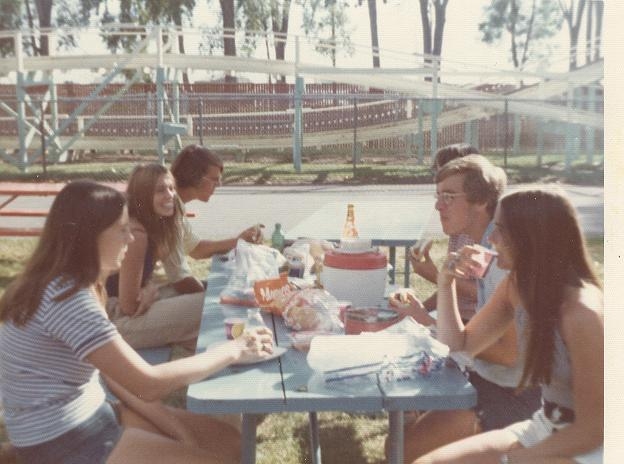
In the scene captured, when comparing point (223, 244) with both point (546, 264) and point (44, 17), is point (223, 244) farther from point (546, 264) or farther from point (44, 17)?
point (44, 17)

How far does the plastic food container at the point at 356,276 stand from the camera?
7.27 ft

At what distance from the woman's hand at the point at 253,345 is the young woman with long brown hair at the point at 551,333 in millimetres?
463

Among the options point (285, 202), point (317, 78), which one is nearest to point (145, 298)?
point (285, 202)

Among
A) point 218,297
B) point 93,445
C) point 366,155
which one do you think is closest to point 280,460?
point 218,297

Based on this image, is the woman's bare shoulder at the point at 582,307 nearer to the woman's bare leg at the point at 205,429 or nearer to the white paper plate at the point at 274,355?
the white paper plate at the point at 274,355

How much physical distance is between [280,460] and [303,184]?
30.6ft

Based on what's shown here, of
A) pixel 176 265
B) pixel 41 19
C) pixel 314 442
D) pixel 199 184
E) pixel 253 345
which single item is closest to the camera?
pixel 253 345

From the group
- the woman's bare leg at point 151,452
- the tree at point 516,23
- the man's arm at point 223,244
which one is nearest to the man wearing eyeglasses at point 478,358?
the woman's bare leg at point 151,452

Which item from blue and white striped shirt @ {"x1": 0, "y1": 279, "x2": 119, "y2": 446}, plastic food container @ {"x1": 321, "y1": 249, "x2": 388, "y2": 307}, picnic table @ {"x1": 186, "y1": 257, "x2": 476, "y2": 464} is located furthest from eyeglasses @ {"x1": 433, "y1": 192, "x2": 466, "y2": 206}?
blue and white striped shirt @ {"x1": 0, "y1": 279, "x2": 119, "y2": 446}

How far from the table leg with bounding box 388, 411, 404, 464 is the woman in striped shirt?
338mm

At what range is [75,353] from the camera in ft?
5.39

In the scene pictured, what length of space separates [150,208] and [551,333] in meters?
1.72

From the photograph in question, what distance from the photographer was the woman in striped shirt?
1.62 metres

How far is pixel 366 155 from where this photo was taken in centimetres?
1645
